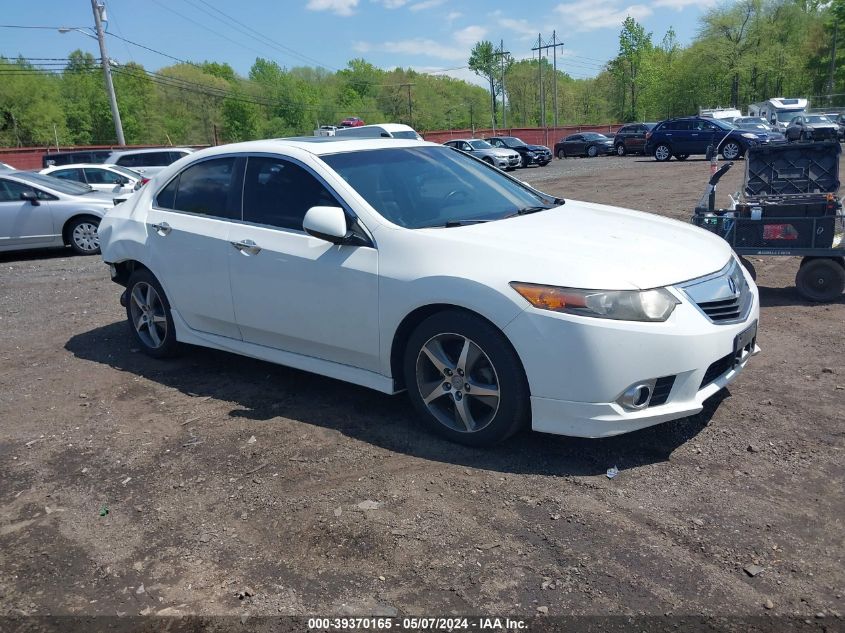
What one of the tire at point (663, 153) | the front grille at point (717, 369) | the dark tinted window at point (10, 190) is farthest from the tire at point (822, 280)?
the tire at point (663, 153)

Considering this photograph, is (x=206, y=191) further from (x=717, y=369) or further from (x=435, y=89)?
(x=435, y=89)

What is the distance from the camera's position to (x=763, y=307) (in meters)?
6.79

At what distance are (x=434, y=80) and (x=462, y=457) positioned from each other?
14585cm

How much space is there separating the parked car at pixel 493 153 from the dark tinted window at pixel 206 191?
2547 cm

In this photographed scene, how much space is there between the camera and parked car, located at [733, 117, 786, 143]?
96.5 feet

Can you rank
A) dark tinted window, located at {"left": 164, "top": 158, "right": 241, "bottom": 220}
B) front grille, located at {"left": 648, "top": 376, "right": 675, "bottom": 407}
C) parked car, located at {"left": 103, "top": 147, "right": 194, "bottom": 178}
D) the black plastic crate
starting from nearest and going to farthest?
front grille, located at {"left": 648, "top": 376, "right": 675, "bottom": 407} → dark tinted window, located at {"left": 164, "top": 158, "right": 241, "bottom": 220} → the black plastic crate → parked car, located at {"left": 103, "top": 147, "right": 194, "bottom": 178}

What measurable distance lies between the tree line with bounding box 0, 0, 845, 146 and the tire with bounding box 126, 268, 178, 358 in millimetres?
48601

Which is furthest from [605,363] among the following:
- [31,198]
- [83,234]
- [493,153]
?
[493,153]

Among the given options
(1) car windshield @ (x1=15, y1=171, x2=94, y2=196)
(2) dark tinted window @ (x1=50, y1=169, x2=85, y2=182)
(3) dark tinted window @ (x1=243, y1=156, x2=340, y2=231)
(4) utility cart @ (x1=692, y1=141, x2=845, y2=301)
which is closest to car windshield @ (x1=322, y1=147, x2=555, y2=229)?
(3) dark tinted window @ (x1=243, y1=156, x2=340, y2=231)

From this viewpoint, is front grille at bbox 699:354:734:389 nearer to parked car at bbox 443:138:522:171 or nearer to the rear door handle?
the rear door handle

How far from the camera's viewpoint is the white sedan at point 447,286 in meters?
3.55

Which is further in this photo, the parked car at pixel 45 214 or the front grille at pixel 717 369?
the parked car at pixel 45 214

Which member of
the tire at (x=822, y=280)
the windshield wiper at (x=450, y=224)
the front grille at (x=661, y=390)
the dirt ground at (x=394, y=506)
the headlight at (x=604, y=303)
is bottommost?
the dirt ground at (x=394, y=506)

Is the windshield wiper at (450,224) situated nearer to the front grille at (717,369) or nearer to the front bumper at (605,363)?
the front bumper at (605,363)
